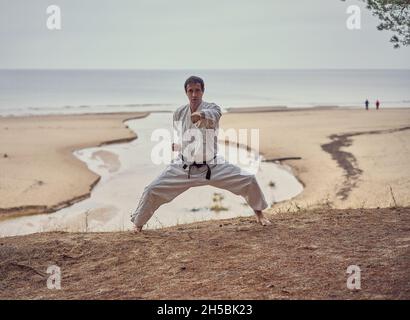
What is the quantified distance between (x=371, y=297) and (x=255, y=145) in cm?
2148

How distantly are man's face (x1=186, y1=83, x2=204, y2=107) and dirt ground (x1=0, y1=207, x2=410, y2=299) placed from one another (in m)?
1.69

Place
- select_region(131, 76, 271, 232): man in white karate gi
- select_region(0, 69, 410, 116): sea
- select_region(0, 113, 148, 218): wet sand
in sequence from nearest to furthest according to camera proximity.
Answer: select_region(131, 76, 271, 232): man in white karate gi, select_region(0, 113, 148, 218): wet sand, select_region(0, 69, 410, 116): sea

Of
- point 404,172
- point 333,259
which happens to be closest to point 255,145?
point 404,172

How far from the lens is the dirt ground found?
4.44 metres

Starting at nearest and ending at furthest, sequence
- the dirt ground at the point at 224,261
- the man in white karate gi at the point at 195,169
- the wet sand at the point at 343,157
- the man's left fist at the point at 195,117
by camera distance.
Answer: the dirt ground at the point at 224,261 < the man's left fist at the point at 195,117 < the man in white karate gi at the point at 195,169 < the wet sand at the point at 343,157

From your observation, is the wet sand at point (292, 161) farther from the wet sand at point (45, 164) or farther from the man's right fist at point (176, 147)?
the man's right fist at point (176, 147)

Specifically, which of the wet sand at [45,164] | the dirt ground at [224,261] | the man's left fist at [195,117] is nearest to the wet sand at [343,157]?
the dirt ground at [224,261]

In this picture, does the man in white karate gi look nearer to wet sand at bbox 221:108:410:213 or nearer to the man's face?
the man's face

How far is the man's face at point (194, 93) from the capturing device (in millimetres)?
5996

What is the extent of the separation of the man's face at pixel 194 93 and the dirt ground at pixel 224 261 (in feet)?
5.55

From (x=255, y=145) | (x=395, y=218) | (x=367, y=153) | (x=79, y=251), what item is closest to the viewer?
(x=79, y=251)

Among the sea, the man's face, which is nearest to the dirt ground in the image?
the man's face
